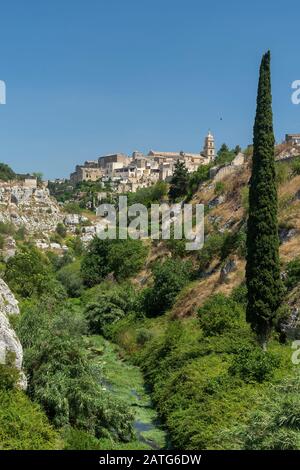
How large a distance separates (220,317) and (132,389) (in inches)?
195

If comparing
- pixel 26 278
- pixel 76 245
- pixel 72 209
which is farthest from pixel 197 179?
pixel 72 209

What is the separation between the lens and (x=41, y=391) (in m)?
17.1

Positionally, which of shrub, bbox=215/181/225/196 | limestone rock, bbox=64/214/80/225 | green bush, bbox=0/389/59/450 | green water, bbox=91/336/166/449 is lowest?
green water, bbox=91/336/166/449

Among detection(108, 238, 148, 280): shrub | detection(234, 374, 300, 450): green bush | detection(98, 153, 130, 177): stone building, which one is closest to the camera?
detection(234, 374, 300, 450): green bush

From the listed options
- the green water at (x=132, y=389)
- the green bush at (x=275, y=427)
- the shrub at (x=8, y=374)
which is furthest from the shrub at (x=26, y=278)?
the green bush at (x=275, y=427)

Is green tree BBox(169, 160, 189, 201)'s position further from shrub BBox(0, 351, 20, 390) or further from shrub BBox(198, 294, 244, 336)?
shrub BBox(0, 351, 20, 390)

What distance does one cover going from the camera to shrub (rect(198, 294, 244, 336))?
24.2m

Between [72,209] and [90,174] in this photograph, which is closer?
[72,209]

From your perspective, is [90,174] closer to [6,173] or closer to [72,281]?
[6,173]

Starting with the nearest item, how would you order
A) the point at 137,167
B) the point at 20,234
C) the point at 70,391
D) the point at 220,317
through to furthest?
the point at 70,391 < the point at 220,317 < the point at 20,234 < the point at 137,167

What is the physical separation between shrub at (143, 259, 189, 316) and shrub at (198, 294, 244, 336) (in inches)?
365

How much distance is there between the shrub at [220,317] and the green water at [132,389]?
390cm

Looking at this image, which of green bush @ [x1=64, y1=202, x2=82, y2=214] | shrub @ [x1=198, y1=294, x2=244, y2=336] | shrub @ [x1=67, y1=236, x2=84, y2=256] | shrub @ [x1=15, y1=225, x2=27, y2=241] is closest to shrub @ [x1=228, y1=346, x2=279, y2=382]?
shrub @ [x1=198, y1=294, x2=244, y2=336]

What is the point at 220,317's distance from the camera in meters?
24.4
